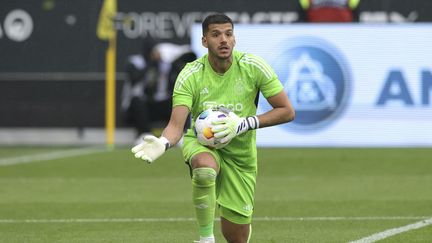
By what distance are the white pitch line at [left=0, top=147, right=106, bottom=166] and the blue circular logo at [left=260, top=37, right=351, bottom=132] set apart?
3.31 metres

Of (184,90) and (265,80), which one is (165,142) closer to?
(184,90)

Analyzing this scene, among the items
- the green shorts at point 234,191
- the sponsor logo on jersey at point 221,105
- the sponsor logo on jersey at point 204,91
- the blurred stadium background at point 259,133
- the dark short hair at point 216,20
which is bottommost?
the blurred stadium background at point 259,133

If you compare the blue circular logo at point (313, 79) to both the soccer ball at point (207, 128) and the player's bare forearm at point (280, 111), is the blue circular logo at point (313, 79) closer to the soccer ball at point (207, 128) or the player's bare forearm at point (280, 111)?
the player's bare forearm at point (280, 111)

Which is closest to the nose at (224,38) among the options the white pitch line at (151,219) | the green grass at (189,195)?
the green grass at (189,195)

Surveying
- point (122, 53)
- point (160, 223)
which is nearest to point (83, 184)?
point (160, 223)

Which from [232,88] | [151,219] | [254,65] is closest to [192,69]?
[232,88]

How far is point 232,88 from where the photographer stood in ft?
29.5

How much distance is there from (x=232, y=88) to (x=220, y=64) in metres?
0.19

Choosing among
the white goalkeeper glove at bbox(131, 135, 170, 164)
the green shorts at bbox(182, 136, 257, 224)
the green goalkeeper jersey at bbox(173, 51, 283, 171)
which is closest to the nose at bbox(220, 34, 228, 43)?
the green goalkeeper jersey at bbox(173, 51, 283, 171)

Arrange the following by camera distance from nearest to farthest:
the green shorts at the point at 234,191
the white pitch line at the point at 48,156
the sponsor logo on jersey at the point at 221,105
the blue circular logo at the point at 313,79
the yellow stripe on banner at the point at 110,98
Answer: the sponsor logo on jersey at the point at 221,105 < the green shorts at the point at 234,191 < the white pitch line at the point at 48,156 < the blue circular logo at the point at 313,79 < the yellow stripe on banner at the point at 110,98

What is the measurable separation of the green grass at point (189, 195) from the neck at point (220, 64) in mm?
1847

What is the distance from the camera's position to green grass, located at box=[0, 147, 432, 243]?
10859mm

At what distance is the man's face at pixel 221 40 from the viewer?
8.85 metres

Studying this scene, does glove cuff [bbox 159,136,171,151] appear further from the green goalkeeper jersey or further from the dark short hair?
the dark short hair
